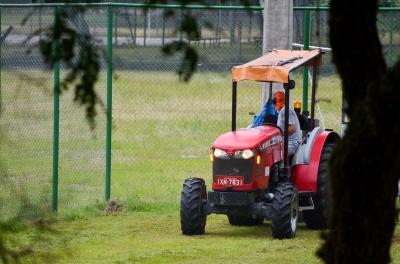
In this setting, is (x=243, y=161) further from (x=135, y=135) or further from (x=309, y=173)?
(x=135, y=135)

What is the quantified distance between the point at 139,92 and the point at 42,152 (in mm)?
5156

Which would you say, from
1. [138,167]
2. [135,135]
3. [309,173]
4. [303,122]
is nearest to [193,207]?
[309,173]

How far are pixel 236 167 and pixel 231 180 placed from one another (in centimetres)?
15

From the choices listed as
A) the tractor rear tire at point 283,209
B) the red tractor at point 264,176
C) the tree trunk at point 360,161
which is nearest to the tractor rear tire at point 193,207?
the red tractor at point 264,176

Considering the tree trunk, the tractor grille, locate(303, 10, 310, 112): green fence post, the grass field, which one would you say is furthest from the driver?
the tree trunk

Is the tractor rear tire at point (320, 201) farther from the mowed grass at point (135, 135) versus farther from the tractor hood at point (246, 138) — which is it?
the mowed grass at point (135, 135)

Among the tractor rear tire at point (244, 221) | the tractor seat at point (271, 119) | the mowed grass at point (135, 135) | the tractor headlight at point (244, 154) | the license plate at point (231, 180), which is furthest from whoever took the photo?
the mowed grass at point (135, 135)

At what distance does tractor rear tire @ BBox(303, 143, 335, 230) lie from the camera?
12.0 m

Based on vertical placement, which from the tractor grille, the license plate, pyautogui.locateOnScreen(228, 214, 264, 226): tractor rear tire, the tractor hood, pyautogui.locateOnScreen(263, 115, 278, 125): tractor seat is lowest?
pyautogui.locateOnScreen(228, 214, 264, 226): tractor rear tire

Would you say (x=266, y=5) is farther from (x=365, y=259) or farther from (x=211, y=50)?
(x=365, y=259)

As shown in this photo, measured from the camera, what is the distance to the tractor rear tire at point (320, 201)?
472 inches

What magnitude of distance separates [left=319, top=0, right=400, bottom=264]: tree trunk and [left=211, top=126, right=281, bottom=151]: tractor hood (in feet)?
23.7

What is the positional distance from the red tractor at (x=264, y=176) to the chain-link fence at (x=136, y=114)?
1.97 feet

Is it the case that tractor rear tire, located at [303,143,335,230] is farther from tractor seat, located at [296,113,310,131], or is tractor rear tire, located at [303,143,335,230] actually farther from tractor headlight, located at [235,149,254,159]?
tractor headlight, located at [235,149,254,159]
